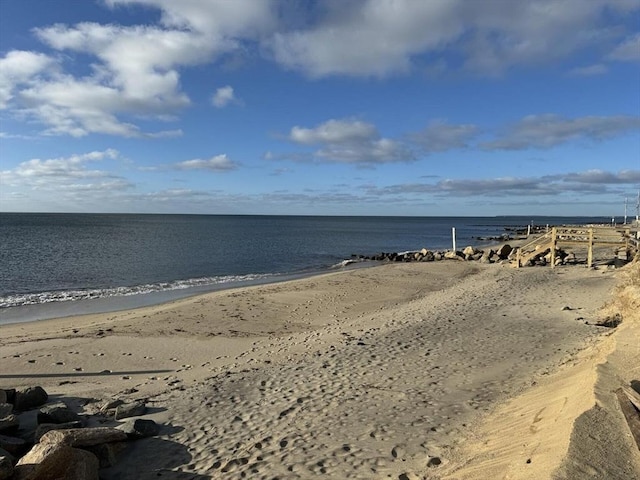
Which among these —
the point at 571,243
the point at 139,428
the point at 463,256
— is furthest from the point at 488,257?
the point at 139,428

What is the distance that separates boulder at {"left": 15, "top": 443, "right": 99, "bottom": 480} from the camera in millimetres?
4422

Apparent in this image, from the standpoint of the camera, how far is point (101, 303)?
18438 millimetres

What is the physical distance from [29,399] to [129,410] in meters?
1.82

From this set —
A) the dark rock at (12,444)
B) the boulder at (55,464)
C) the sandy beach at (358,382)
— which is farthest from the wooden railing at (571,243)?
the dark rock at (12,444)

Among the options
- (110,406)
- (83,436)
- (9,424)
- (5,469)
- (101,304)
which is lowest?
(101,304)

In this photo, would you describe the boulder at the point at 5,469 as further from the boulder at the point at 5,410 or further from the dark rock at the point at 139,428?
the boulder at the point at 5,410

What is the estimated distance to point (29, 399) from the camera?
7.15m

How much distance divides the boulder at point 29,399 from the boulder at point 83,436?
2350mm

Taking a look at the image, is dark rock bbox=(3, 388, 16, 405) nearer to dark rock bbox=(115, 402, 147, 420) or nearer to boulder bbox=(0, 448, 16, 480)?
dark rock bbox=(115, 402, 147, 420)

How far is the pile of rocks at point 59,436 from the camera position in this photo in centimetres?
454

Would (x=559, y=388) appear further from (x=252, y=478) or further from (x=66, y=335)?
(x=66, y=335)

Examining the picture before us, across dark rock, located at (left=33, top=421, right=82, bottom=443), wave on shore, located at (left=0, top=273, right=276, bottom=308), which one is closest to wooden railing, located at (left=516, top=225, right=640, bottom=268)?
wave on shore, located at (left=0, top=273, right=276, bottom=308)

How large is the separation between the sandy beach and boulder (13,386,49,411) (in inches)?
23.1

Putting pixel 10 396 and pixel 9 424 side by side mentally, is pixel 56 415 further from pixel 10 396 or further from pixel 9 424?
pixel 10 396
